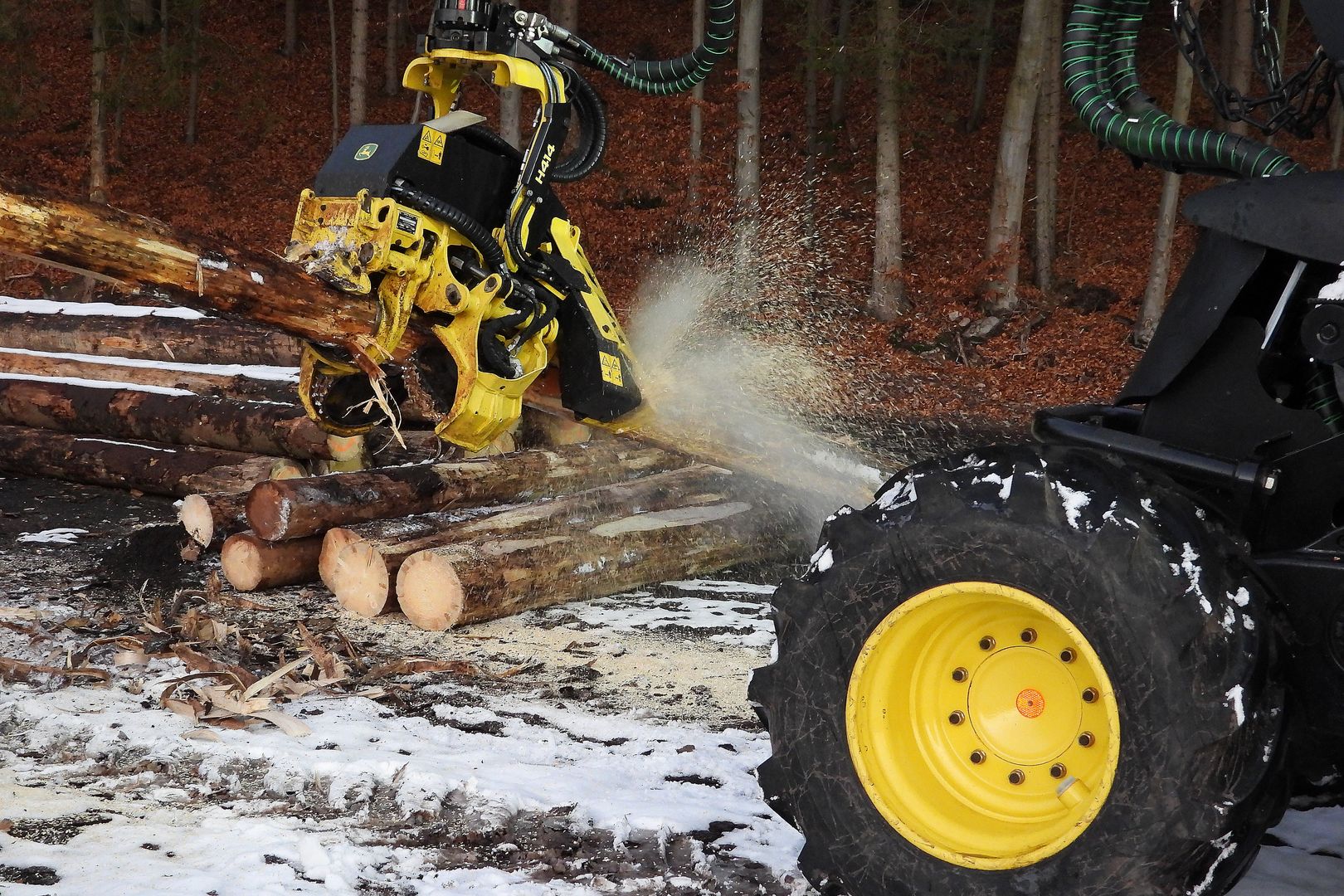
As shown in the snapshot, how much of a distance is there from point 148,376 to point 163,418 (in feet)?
3.61

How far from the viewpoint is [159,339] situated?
9.84 m

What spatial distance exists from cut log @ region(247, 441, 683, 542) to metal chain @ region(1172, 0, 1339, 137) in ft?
14.4

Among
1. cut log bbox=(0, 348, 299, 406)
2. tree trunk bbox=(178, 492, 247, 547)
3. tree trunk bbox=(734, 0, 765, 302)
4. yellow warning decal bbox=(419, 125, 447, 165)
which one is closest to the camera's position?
yellow warning decal bbox=(419, 125, 447, 165)

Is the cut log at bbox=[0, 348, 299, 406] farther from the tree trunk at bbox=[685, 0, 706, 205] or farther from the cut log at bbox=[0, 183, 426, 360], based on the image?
the tree trunk at bbox=[685, 0, 706, 205]

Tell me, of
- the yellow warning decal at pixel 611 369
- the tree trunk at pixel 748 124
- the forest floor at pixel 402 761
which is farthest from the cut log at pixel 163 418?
the tree trunk at pixel 748 124

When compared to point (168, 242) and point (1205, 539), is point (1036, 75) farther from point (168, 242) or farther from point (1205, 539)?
point (1205, 539)

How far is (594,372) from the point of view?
5.36 m

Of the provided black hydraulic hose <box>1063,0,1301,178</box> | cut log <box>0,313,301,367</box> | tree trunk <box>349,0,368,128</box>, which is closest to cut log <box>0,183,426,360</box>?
black hydraulic hose <box>1063,0,1301,178</box>

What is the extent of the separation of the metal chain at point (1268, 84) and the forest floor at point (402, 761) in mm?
1789

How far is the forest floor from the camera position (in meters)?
3.00

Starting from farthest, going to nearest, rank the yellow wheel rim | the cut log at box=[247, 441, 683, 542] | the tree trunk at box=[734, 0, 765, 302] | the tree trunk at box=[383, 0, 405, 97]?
the tree trunk at box=[383, 0, 405, 97] < the tree trunk at box=[734, 0, 765, 302] < the cut log at box=[247, 441, 683, 542] < the yellow wheel rim

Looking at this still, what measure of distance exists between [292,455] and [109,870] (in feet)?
16.2

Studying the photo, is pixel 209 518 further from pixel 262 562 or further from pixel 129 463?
pixel 129 463

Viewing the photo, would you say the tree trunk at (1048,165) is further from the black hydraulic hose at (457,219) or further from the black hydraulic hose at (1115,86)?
the black hydraulic hose at (1115,86)
